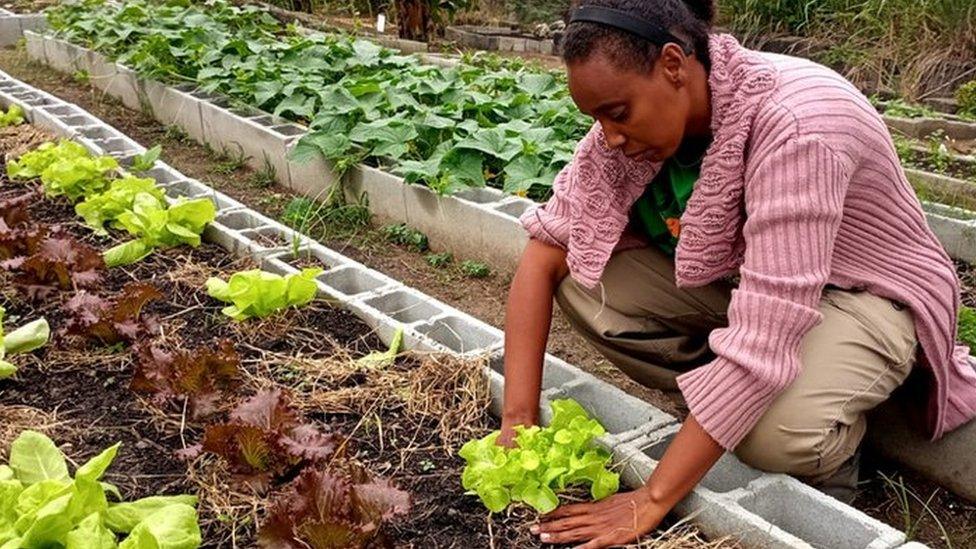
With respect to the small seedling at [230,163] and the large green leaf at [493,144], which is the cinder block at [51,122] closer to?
the small seedling at [230,163]

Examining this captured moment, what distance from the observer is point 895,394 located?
256cm

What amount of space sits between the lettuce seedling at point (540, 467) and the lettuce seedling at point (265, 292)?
38.3 inches

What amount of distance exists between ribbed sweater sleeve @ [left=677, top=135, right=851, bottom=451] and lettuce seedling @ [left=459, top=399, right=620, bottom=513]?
1.05ft

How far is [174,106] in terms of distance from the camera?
20.1 feet

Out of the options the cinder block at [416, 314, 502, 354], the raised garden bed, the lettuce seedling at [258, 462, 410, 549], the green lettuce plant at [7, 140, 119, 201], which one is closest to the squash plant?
the green lettuce plant at [7, 140, 119, 201]

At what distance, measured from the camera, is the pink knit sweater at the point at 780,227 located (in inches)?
79.0

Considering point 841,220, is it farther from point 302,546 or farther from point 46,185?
point 46,185

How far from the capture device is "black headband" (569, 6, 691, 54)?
195 cm

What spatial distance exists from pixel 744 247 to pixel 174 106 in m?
4.56

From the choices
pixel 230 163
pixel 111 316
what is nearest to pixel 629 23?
pixel 111 316

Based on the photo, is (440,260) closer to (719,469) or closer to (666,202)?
(666,202)

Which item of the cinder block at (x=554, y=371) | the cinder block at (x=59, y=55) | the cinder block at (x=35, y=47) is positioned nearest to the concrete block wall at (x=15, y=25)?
the cinder block at (x=35, y=47)

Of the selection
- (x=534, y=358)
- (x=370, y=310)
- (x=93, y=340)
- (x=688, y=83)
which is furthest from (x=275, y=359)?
(x=688, y=83)

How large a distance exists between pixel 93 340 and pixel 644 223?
5.28ft
